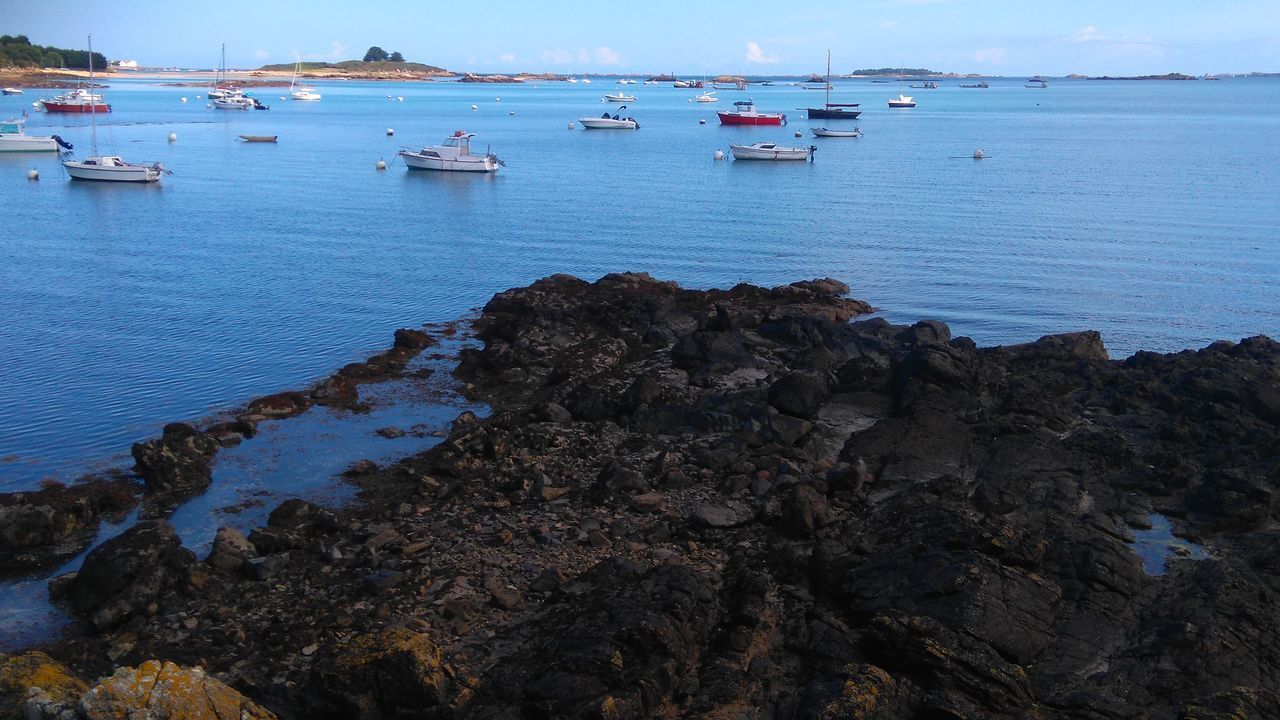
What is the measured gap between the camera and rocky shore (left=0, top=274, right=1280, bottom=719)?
1050 cm

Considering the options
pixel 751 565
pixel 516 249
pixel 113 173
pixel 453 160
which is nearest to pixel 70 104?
pixel 113 173

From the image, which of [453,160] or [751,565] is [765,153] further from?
[751,565]

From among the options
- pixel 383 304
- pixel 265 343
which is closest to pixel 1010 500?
pixel 265 343

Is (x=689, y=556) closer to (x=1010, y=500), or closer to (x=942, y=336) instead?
(x=1010, y=500)

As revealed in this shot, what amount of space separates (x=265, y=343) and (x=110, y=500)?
1025 centimetres

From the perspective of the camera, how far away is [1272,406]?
60.5 ft

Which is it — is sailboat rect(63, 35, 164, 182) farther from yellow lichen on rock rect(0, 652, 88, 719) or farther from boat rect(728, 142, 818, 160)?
yellow lichen on rock rect(0, 652, 88, 719)

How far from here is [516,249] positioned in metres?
40.1

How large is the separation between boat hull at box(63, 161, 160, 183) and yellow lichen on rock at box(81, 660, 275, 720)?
54012mm

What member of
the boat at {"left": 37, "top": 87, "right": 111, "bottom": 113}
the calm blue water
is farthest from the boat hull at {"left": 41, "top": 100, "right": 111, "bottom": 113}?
the calm blue water

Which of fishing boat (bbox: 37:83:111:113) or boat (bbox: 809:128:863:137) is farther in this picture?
fishing boat (bbox: 37:83:111:113)

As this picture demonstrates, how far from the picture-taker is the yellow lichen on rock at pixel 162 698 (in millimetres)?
8945

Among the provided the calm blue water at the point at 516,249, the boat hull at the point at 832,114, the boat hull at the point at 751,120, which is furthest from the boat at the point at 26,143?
the boat hull at the point at 832,114

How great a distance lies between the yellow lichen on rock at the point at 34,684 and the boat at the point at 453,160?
56.7 metres
